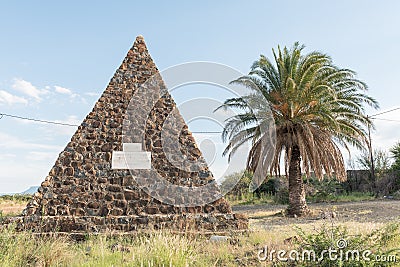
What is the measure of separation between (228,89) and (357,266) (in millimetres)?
10597

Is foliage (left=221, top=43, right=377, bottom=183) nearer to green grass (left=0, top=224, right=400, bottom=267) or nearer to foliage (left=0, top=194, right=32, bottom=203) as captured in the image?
green grass (left=0, top=224, right=400, bottom=267)

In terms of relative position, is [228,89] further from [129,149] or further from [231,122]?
[129,149]

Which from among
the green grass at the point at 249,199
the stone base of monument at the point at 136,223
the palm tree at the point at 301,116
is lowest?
the green grass at the point at 249,199

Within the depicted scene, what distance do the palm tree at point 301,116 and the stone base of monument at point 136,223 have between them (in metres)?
5.62

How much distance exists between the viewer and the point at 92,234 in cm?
877

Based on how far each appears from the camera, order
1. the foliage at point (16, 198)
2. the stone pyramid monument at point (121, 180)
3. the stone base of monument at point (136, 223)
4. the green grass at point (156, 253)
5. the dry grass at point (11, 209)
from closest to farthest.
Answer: the green grass at point (156, 253), the stone base of monument at point (136, 223), the stone pyramid monument at point (121, 180), the dry grass at point (11, 209), the foliage at point (16, 198)

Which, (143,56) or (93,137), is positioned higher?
(143,56)

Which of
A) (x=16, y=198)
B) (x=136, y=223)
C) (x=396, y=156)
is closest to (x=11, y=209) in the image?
(x=16, y=198)

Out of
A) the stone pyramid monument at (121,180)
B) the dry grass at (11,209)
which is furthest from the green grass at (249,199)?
the stone pyramid monument at (121,180)

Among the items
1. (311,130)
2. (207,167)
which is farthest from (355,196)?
(207,167)

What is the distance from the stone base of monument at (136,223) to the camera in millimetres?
8875

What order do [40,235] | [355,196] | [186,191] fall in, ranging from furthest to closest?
[355,196], [186,191], [40,235]

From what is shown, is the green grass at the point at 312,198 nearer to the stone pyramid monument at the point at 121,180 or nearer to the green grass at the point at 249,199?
the green grass at the point at 249,199

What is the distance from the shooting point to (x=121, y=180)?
371 inches
